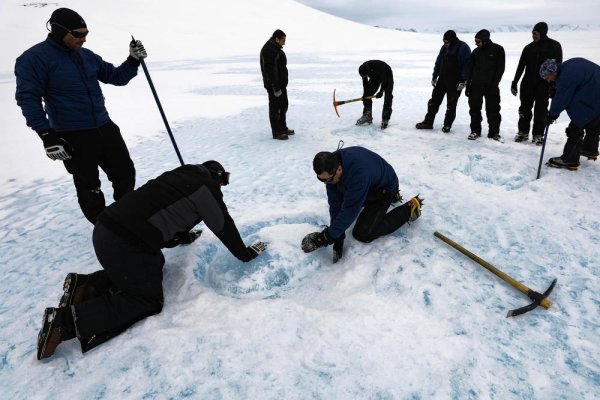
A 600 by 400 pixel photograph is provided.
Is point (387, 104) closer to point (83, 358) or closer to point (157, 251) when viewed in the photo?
point (157, 251)

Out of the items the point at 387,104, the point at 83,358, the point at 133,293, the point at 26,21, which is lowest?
the point at 83,358

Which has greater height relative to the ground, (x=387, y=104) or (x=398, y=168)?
(x=387, y=104)

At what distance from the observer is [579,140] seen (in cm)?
434

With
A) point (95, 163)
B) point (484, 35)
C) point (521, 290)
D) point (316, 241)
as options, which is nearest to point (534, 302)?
point (521, 290)

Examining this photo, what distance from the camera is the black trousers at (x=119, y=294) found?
2.34 meters

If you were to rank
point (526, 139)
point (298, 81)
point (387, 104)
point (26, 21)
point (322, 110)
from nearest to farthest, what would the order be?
point (526, 139), point (387, 104), point (322, 110), point (298, 81), point (26, 21)

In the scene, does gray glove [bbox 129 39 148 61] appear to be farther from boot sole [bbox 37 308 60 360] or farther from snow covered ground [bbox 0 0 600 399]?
boot sole [bbox 37 308 60 360]

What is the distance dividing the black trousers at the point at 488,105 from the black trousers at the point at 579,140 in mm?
1396

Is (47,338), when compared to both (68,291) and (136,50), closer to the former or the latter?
(68,291)

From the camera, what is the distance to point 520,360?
2.19 meters

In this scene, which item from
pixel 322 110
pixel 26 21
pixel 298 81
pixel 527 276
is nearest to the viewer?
pixel 527 276

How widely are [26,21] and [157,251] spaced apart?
2102 inches

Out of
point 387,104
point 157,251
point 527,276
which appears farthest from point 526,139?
point 157,251

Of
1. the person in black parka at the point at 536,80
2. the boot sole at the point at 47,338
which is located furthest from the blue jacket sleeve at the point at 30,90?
the person in black parka at the point at 536,80
